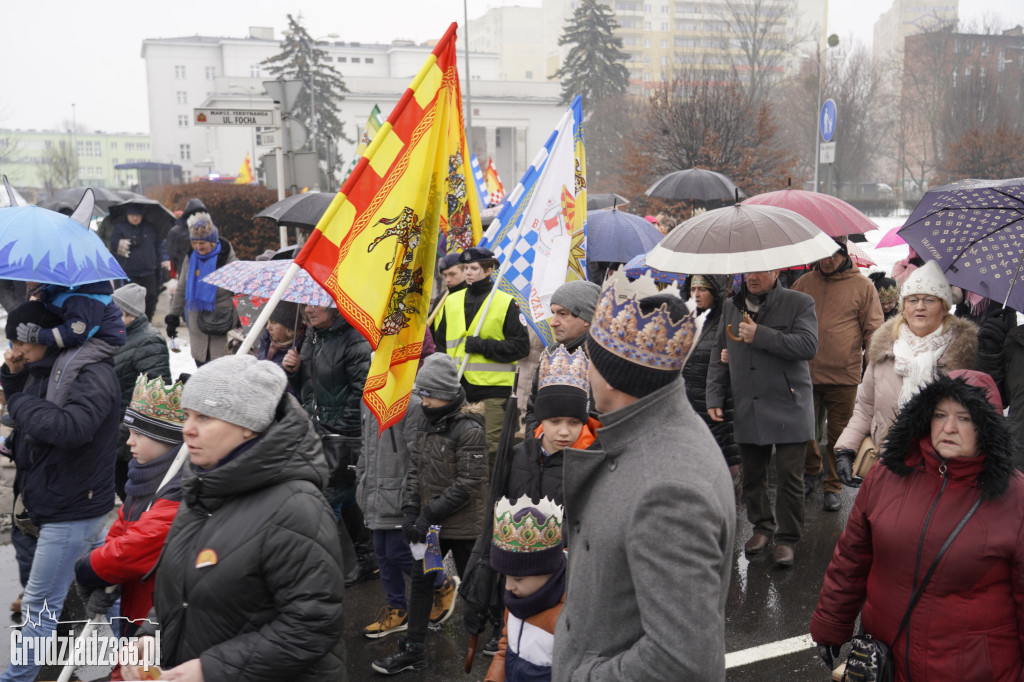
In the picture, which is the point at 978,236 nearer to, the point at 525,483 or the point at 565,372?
the point at 565,372

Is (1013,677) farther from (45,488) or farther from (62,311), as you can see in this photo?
(62,311)

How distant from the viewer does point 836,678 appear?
3.74 meters

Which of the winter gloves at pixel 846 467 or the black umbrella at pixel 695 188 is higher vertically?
the black umbrella at pixel 695 188

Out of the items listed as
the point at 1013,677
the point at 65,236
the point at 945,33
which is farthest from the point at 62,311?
the point at 945,33

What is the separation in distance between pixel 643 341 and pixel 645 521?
46 centimetres

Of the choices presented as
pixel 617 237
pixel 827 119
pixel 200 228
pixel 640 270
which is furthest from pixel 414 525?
pixel 827 119

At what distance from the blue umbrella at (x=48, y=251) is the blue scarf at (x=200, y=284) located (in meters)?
3.83

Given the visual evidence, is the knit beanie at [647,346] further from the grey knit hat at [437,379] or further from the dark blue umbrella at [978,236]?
the dark blue umbrella at [978,236]

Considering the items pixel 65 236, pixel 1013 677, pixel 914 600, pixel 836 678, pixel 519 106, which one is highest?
pixel 519 106

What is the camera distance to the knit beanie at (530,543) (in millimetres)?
3420

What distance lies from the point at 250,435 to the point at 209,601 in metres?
0.52

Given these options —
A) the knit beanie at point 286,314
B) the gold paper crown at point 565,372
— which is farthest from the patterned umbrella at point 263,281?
the gold paper crown at point 565,372

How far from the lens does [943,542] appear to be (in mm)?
3115

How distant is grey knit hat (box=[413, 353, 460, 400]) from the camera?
471 centimetres
